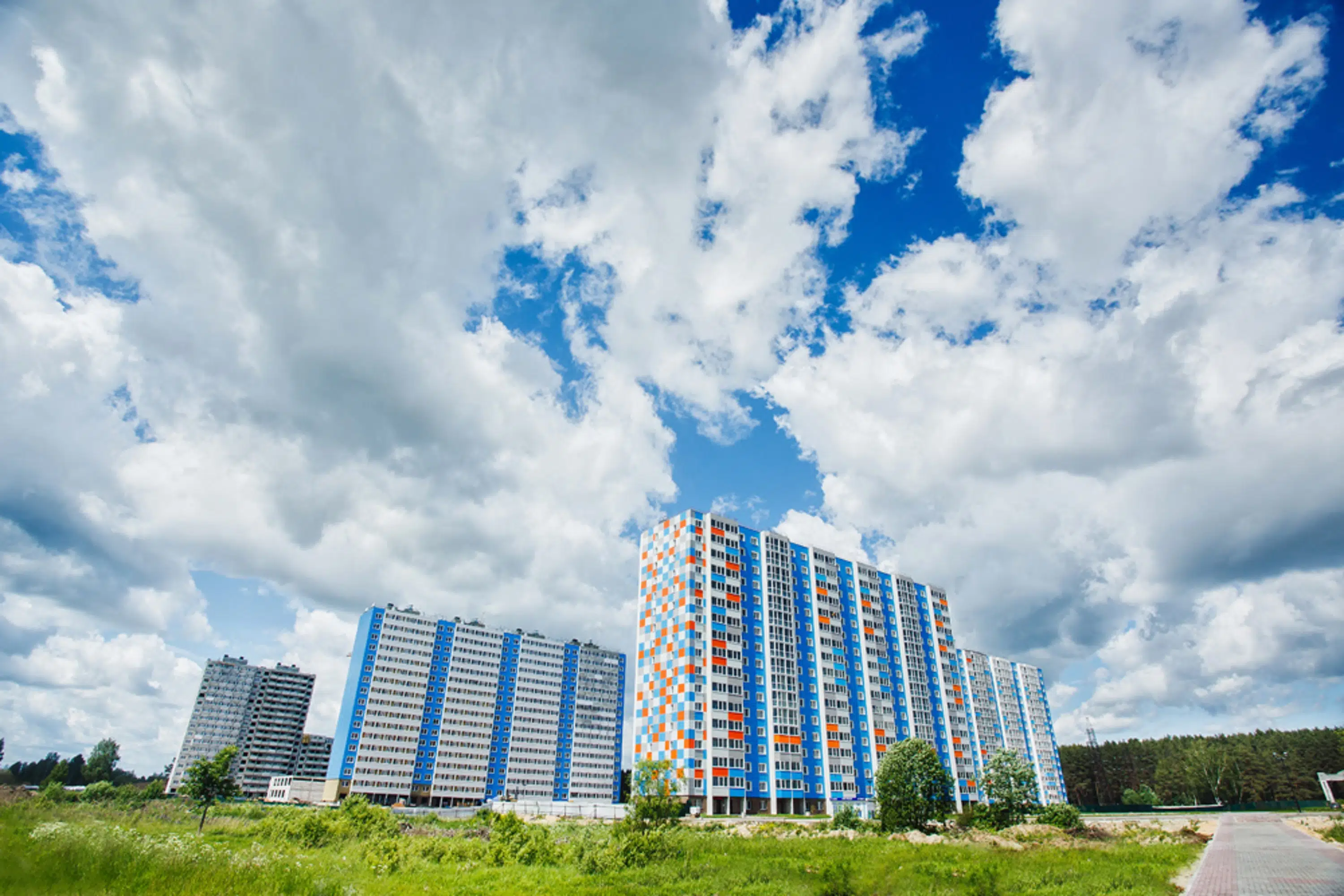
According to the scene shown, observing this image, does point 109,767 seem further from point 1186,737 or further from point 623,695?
point 1186,737

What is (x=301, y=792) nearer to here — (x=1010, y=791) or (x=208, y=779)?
(x=208, y=779)

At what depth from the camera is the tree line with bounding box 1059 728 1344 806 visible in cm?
14862

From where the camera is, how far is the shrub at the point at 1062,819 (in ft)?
233

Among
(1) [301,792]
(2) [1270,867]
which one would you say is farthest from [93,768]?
(2) [1270,867]

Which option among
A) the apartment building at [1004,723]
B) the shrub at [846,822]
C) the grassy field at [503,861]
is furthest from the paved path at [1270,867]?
the apartment building at [1004,723]

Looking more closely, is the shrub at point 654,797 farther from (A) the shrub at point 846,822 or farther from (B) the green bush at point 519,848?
(A) the shrub at point 846,822

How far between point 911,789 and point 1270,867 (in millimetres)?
36199

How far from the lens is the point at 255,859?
2478cm

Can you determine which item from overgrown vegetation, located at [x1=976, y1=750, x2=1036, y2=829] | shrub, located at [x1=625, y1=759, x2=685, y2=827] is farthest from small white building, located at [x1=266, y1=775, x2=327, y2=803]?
overgrown vegetation, located at [x1=976, y1=750, x2=1036, y2=829]

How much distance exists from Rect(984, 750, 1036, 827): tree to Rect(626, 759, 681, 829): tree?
118 ft

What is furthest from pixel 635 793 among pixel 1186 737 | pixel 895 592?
pixel 1186 737

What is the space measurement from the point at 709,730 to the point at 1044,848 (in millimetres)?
53992

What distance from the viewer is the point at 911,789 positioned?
68188mm

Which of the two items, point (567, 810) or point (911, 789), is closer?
point (911, 789)
